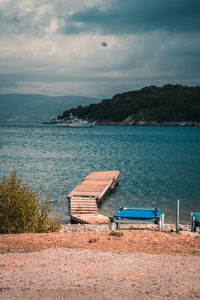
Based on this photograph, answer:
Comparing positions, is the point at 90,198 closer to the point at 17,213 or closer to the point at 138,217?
the point at 138,217

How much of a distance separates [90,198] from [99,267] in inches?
499

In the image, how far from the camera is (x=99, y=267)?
681 cm

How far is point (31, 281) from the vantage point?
6.03 metres

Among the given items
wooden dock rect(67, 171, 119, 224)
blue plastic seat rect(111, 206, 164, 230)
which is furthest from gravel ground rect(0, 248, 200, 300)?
wooden dock rect(67, 171, 119, 224)

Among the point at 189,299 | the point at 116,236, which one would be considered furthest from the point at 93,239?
Result: the point at 189,299

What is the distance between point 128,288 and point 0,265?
105 inches

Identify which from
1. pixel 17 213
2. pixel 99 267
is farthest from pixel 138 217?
pixel 99 267

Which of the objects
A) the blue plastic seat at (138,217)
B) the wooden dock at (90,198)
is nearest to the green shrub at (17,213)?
the blue plastic seat at (138,217)

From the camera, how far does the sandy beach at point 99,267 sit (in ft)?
18.5

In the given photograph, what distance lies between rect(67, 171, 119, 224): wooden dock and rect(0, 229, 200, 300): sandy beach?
593 cm

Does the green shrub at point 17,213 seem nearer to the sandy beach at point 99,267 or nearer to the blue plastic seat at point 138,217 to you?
the sandy beach at point 99,267

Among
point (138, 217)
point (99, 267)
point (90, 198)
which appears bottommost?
point (90, 198)

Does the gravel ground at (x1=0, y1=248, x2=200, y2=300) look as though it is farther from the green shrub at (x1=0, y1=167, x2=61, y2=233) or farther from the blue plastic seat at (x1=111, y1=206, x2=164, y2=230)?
the blue plastic seat at (x1=111, y1=206, x2=164, y2=230)

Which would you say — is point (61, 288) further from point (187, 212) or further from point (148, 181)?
point (148, 181)
